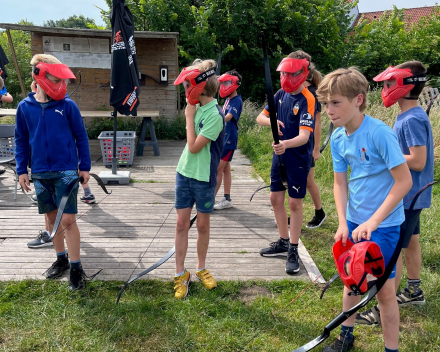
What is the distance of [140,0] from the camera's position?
13.4m

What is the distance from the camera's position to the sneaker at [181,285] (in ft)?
11.0

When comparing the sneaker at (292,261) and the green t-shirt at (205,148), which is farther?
the sneaker at (292,261)

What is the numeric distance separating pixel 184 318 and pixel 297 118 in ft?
6.23

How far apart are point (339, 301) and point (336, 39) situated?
11.9m

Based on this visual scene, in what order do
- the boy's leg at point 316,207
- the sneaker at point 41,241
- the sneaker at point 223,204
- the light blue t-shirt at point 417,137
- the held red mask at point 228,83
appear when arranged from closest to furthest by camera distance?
the light blue t-shirt at point 417,137
the sneaker at point 41,241
the boy's leg at point 316,207
the held red mask at point 228,83
the sneaker at point 223,204

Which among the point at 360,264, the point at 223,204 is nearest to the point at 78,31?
the point at 223,204

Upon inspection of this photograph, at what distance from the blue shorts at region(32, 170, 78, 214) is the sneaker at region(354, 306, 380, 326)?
2.33 metres

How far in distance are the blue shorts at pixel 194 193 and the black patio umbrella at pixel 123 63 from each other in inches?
143

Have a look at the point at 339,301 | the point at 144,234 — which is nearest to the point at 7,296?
the point at 144,234

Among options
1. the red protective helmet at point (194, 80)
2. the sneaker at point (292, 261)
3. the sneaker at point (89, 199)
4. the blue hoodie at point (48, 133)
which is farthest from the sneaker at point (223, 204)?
the red protective helmet at point (194, 80)

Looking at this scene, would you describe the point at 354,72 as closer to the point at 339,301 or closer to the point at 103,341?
the point at 339,301

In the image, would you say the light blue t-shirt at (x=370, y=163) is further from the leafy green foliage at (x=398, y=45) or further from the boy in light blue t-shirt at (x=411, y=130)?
the leafy green foliage at (x=398, y=45)

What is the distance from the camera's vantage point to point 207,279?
351cm

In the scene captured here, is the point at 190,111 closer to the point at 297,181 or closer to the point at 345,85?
the point at 297,181
